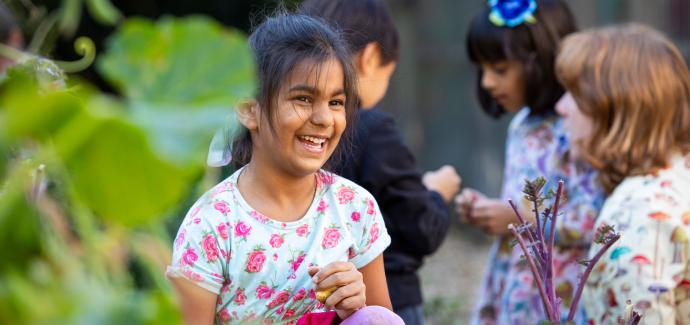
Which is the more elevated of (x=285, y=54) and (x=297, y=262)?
(x=285, y=54)

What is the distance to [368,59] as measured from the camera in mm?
2896

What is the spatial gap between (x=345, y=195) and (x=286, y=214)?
140 millimetres

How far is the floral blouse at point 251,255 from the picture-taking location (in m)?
1.86

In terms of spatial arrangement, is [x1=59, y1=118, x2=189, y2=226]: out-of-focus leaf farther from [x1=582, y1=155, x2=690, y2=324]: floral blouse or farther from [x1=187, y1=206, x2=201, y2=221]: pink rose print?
[x1=582, y1=155, x2=690, y2=324]: floral blouse

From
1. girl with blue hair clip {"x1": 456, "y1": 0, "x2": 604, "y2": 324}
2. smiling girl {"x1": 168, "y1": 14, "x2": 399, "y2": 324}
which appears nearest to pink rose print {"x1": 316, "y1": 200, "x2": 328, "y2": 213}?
smiling girl {"x1": 168, "y1": 14, "x2": 399, "y2": 324}

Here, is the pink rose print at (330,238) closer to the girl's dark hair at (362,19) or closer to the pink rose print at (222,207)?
the pink rose print at (222,207)

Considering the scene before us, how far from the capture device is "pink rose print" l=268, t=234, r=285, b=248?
191 centimetres

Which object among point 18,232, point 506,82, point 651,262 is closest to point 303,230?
point 651,262

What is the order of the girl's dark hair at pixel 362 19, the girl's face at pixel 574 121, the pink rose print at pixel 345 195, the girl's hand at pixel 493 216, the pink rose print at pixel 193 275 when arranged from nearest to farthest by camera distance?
1. the pink rose print at pixel 193 275
2. the pink rose print at pixel 345 195
3. the girl's dark hair at pixel 362 19
4. the girl's face at pixel 574 121
5. the girl's hand at pixel 493 216

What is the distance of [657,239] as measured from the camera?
8.88ft

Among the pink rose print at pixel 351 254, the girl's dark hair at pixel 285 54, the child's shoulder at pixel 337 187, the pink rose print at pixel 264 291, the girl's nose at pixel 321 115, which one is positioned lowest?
the pink rose print at pixel 264 291

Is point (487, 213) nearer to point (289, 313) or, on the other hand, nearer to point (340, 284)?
point (289, 313)

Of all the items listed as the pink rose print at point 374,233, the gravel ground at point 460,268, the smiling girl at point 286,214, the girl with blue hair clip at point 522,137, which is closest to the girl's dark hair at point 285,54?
the smiling girl at point 286,214

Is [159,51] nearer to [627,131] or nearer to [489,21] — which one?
[627,131]
